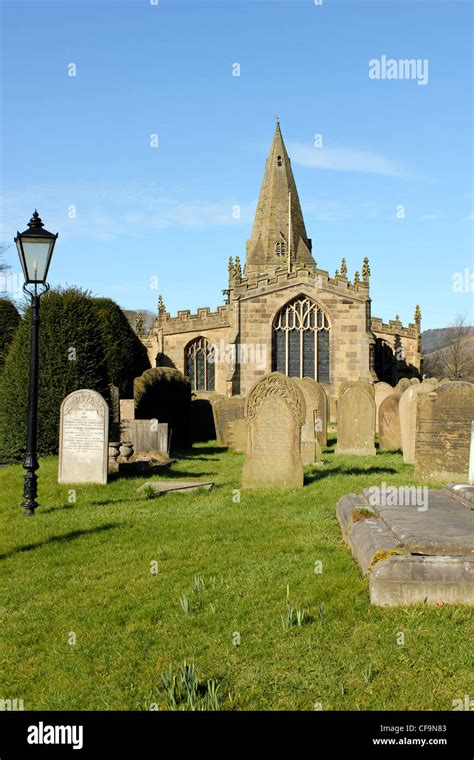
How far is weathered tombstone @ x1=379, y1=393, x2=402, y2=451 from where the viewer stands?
16281 mm

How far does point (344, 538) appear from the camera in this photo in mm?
6699

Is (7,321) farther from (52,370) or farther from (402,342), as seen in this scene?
(402,342)

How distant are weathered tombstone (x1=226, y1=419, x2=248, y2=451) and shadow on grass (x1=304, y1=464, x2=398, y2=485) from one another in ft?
17.2

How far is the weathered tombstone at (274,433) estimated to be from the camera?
9.93m

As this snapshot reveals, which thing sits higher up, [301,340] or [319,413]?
[301,340]

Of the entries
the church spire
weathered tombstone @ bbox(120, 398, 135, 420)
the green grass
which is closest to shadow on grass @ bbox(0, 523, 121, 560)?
the green grass

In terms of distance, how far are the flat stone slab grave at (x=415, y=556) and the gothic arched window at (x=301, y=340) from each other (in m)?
28.9

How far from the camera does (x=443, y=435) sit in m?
10.9

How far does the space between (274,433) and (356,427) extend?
563cm

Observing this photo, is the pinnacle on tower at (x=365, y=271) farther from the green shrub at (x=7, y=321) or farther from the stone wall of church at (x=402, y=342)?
the green shrub at (x=7, y=321)

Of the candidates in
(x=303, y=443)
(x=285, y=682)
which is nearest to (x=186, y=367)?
(x=303, y=443)

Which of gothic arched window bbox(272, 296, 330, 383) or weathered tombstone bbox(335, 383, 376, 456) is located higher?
gothic arched window bbox(272, 296, 330, 383)

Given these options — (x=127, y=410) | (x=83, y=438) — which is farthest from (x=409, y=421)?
(x=127, y=410)

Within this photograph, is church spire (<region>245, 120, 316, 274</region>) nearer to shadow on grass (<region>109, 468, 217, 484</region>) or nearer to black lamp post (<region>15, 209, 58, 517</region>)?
shadow on grass (<region>109, 468, 217, 484</region>)
